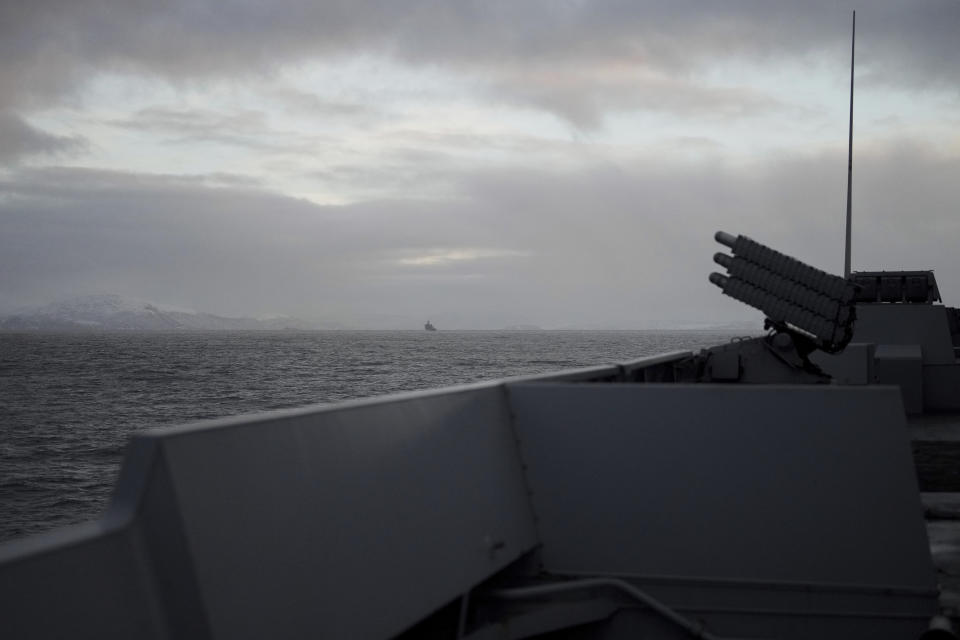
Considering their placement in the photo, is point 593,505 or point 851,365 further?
point 851,365

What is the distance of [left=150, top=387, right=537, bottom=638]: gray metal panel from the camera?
3.31 metres

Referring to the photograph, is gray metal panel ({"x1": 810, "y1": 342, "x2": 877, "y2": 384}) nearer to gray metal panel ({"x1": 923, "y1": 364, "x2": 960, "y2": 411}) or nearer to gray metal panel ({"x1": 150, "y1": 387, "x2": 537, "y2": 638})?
gray metal panel ({"x1": 923, "y1": 364, "x2": 960, "y2": 411})

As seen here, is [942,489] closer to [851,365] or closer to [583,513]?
[851,365]

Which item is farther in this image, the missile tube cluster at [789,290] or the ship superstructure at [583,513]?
the missile tube cluster at [789,290]

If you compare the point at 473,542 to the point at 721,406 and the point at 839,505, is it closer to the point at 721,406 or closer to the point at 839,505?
the point at 721,406

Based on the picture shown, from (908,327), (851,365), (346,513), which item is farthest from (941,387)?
(346,513)

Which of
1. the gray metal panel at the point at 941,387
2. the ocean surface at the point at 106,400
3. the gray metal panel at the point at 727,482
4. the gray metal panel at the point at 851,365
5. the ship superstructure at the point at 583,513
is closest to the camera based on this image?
the ship superstructure at the point at 583,513

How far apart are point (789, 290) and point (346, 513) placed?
11596 mm

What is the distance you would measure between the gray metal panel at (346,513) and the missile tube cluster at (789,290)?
963 centimetres

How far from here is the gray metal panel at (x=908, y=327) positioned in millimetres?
26312

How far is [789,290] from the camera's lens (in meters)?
14.4

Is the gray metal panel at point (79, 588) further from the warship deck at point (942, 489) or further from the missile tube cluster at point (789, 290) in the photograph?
the missile tube cluster at point (789, 290)

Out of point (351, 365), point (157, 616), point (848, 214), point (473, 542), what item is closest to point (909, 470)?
point (473, 542)

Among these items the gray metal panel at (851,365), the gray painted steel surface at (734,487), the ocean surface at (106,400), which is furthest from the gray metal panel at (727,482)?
the ocean surface at (106,400)
